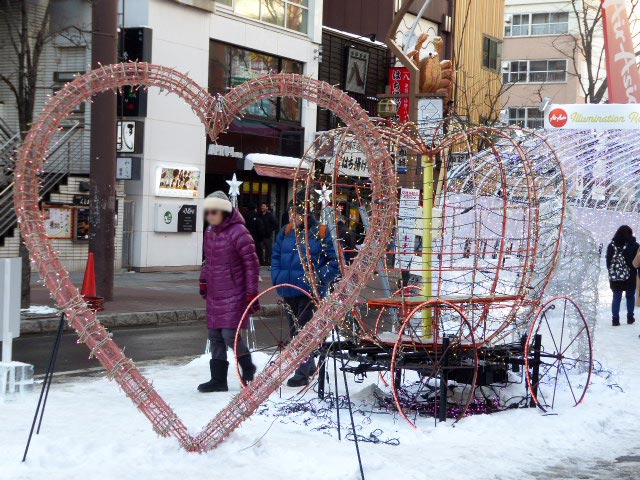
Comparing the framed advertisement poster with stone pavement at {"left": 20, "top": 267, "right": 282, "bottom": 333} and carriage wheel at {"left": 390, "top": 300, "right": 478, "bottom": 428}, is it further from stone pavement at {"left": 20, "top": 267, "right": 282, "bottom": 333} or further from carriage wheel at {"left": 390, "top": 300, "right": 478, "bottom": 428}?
carriage wheel at {"left": 390, "top": 300, "right": 478, "bottom": 428}

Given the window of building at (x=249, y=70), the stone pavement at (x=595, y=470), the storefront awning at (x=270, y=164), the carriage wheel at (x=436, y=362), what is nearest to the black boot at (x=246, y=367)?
the carriage wheel at (x=436, y=362)

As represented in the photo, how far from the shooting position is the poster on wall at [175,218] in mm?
24828

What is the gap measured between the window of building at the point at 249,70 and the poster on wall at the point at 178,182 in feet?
6.80

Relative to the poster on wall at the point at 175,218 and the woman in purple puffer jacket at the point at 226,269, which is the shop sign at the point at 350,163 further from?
the poster on wall at the point at 175,218

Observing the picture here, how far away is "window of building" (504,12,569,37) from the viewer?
58.2 m

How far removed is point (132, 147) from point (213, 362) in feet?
51.2

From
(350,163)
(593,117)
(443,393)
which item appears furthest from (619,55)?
(443,393)

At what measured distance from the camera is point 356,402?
870 centimetres

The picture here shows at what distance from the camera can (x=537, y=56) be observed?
59094 mm

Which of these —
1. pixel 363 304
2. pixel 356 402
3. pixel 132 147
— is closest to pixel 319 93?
pixel 363 304

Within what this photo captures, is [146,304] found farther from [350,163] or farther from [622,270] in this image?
[622,270]

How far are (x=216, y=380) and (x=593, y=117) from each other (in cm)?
1149

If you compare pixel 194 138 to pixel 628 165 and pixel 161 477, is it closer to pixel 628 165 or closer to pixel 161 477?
pixel 628 165

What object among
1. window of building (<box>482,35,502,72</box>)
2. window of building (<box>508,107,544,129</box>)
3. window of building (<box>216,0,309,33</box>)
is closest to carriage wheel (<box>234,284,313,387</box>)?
window of building (<box>216,0,309,33</box>)
